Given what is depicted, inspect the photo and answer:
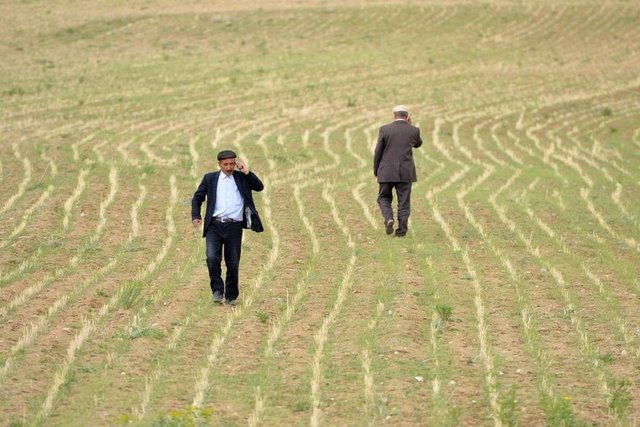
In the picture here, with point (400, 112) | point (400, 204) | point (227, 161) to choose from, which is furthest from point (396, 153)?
point (227, 161)

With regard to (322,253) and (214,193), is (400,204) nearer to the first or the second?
(322,253)

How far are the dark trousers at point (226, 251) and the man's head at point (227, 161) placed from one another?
0.53 m

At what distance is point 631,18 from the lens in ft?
161

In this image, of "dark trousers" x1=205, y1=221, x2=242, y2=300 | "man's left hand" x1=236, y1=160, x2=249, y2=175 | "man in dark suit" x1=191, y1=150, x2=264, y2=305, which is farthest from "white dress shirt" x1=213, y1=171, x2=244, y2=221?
"man's left hand" x1=236, y1=160, x2=249, y2=175

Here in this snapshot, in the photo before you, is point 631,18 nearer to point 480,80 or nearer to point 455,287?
point 480,80

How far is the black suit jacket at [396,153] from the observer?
1464cm

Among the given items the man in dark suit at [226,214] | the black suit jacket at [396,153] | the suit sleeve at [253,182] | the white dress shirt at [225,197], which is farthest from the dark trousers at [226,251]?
the black suit jacket at [396,153]

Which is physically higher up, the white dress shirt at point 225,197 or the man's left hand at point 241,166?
the man's left hand at point 241,166

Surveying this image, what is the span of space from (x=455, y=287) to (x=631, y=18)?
3999 cm

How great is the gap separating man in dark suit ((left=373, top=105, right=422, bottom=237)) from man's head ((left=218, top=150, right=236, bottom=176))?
159 inches

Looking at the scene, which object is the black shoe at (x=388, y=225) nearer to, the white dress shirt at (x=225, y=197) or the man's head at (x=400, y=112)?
the man's head at (x=400, y=112)

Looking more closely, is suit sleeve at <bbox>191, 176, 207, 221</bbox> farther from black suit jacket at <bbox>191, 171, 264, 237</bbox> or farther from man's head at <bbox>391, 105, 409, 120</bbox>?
man's head at <bbox>391, 105, 409, 120</bbox>

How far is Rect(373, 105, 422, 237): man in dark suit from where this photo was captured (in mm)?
14648

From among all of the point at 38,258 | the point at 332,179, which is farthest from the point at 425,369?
the point at 332,179
